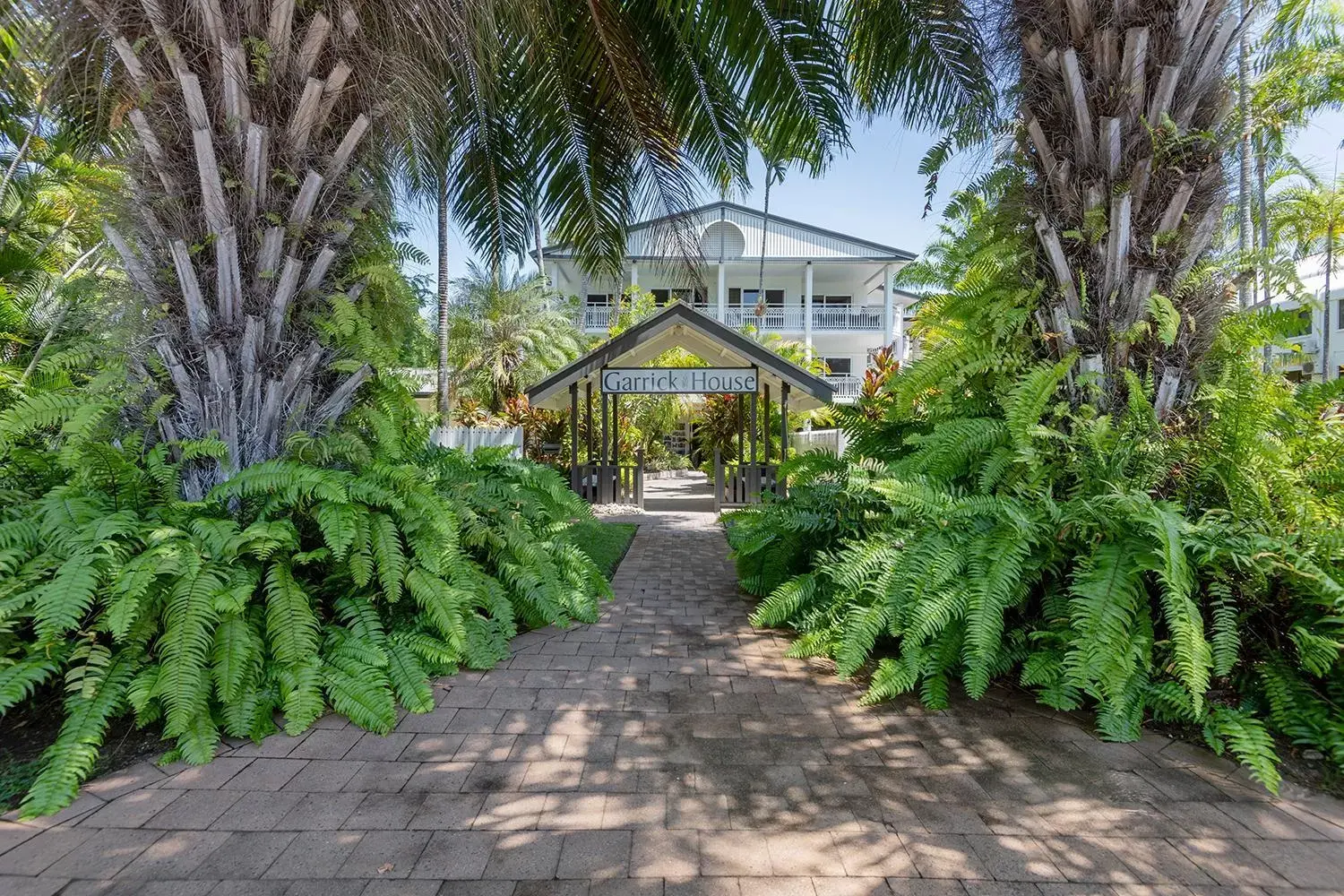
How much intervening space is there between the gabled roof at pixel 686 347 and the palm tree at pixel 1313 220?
12.5 meters

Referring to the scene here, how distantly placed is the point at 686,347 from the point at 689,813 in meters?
10.4

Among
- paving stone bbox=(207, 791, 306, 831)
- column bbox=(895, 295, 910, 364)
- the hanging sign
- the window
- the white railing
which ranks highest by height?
column bbox=(895, 295, 910, 364)

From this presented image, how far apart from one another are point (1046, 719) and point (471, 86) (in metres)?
6.22

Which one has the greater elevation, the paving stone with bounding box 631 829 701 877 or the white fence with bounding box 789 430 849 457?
the white fence with bounding box 789 430 849 457

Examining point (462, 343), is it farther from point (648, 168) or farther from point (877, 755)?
point (877, 755)

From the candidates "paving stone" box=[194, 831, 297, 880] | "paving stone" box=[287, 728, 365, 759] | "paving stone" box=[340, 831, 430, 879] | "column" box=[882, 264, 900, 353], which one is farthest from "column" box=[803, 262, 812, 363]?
"paving stone" box=[194, 831, 297, 880]

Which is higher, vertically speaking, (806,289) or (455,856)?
(806,289)

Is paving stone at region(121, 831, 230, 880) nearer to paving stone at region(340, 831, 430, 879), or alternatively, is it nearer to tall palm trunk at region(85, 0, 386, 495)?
paving stone at region(340, 831, 430, 879)

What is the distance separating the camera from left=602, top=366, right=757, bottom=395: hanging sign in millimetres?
10996

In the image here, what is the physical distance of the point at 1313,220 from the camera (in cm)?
1423

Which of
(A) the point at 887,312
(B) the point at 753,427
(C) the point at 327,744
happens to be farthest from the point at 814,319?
(C) the point at 327,744

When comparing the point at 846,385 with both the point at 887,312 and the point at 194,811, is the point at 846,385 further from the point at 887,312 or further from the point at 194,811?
the point at 194,811

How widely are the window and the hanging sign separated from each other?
16085mm

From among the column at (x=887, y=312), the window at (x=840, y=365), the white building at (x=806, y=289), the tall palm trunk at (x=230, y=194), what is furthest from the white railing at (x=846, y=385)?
the tall palm trunk at (x=230, y=194)
